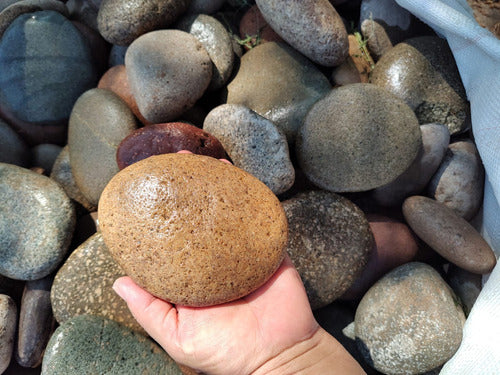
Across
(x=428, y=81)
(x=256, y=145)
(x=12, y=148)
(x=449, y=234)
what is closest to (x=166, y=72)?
(x=256, y=145)

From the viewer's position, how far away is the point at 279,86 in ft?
8.82

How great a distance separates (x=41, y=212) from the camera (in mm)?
2283

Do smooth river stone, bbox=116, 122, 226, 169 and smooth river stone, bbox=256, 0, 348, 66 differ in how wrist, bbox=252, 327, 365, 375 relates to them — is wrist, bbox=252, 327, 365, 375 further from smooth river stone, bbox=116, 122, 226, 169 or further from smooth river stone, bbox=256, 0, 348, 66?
smooth river stone, bbox=256, 0, 348, 66

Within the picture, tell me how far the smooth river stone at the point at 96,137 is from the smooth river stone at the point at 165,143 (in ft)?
1.21

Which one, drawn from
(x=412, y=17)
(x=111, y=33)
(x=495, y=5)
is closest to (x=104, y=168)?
(x=111, y=33)

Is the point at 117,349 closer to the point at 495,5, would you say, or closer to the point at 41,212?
the point at 41,212

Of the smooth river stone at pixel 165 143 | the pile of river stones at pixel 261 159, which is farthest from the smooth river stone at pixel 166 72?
the smooth river stone at pixel 165 143

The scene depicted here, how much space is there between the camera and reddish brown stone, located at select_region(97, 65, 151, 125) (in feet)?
9.19

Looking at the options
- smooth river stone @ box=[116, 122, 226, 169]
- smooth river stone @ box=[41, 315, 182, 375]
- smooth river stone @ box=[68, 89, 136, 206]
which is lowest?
smooth river stone @ box=[41, 315, 182, 375]

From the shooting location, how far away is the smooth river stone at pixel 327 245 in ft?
7.59

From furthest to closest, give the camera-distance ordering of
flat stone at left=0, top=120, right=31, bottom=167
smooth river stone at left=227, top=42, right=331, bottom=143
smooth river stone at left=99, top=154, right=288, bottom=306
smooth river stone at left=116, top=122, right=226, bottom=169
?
flat stone at left=0, top=120, right=31, bottom=167 < smooth river stone at left=227, top=42, right=331, bottom=143 < smooth river stone at left=116, top=122, right=226, bottom=169 < smooth river stone at left=99, top=154, right=288, bottom=306

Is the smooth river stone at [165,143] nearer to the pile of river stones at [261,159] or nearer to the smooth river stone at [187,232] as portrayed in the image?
the pile of river stones at [261,159]

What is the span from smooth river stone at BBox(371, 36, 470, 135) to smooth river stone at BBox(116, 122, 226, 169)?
139 centimetres

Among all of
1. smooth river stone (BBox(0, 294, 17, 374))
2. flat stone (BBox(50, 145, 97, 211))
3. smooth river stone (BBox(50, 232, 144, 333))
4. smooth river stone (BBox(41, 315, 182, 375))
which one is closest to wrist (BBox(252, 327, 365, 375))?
smooth river stone (BBox(41, 315, 182, 375))
